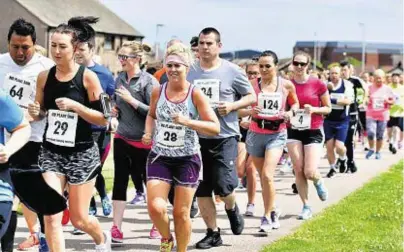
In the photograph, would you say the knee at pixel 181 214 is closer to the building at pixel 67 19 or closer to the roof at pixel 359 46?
the building at pixel 67 19

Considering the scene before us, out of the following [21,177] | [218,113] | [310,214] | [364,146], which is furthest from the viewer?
[364,146]

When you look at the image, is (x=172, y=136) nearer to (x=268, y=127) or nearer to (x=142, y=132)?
(x=142, y=132)

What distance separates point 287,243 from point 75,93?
9.11ft

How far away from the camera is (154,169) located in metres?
7.47

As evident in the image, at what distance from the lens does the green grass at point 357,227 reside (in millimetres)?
8578

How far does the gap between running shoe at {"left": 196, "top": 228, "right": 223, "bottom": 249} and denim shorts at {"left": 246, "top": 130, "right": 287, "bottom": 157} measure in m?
1.54

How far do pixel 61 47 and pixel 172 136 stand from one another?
3.99 ft

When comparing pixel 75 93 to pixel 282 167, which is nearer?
pixel 75 93

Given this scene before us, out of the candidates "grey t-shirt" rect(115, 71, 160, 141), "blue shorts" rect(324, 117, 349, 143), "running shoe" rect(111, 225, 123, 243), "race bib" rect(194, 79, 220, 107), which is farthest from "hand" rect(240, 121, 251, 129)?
"blue shorts" rect(324, 117, 349, 143)

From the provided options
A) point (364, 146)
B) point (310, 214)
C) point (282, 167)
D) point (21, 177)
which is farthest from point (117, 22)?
point (21, 177)

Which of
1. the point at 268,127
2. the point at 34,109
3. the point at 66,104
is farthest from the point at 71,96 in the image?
the point at 268,127

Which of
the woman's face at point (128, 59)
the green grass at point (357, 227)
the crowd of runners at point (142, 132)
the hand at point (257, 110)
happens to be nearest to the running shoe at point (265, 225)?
the crowd of runners at point (142, 132)

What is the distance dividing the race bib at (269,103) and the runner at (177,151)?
103 inches

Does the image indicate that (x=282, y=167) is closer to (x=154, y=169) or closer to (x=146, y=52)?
(x=146, y=52)
